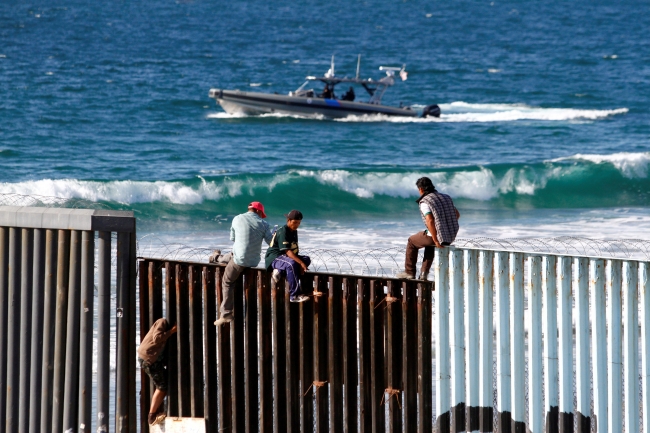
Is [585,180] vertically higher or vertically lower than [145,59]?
lower

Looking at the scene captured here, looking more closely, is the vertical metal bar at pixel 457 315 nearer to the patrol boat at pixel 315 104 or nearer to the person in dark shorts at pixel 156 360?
the person in dark shorts at pixel 156 360

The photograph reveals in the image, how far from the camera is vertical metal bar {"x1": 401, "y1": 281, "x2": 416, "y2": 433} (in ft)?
24.4

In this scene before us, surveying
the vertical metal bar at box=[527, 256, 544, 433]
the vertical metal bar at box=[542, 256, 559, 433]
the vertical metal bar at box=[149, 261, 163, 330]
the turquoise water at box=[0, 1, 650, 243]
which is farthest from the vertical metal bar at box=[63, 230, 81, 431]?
the turquoise water at box=[0, 1, 650, 243]

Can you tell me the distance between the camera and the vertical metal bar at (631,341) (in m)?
7.09

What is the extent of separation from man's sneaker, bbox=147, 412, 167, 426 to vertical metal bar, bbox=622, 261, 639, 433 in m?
3.68

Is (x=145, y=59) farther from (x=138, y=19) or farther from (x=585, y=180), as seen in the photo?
(x=585, y=180)

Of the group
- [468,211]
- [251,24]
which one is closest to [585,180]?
[468,211]

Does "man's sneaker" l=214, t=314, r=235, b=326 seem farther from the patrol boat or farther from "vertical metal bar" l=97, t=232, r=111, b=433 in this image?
the patrol boat

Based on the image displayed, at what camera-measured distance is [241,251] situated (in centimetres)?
777

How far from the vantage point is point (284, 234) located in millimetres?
7867

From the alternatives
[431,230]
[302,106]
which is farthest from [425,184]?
[302,106]

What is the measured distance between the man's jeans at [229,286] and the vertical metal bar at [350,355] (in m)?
0.88

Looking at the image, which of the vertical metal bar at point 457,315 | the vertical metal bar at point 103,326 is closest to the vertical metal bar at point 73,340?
the vertical metal bar at point 103,326

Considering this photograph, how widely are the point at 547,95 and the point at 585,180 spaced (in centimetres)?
2742
